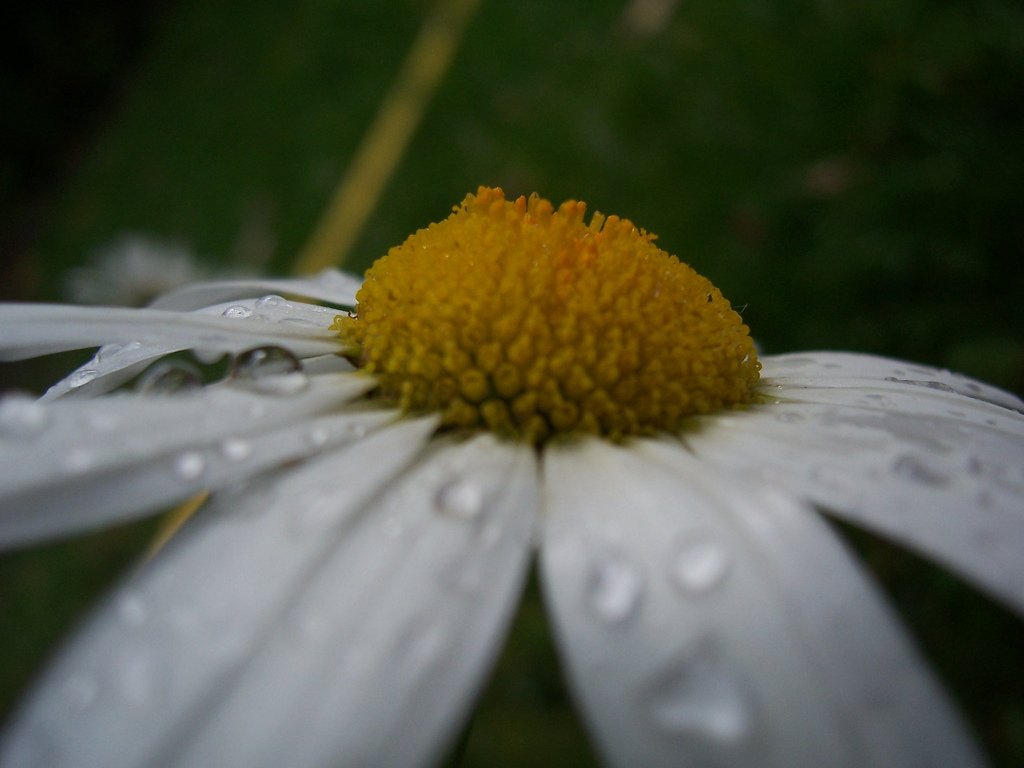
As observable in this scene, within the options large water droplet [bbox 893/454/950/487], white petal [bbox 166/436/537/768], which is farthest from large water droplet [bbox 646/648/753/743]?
large water droplet [bbox 893/454/950/487]

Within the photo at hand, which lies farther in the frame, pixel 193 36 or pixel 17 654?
pixel 193 36

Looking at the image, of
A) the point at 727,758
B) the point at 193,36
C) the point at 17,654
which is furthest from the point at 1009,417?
the point at 193,36

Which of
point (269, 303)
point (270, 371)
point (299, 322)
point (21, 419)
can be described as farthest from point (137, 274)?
point (21, 419)

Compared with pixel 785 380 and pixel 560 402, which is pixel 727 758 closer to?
pixel 560 402

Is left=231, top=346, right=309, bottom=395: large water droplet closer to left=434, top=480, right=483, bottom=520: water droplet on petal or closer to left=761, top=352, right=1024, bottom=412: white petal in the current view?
left=434, top=480, right=483, bottom=520: water droplet on petal

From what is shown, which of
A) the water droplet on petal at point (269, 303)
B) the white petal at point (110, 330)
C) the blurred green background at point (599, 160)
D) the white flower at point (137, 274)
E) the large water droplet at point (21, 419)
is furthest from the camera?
the white flower at point (137, 274)

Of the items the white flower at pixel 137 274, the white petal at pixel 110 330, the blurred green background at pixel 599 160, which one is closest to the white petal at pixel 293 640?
the white petal at pixel 110 330

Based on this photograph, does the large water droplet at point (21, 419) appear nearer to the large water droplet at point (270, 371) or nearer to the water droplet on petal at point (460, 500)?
the large water droplet at point (270, 371)
